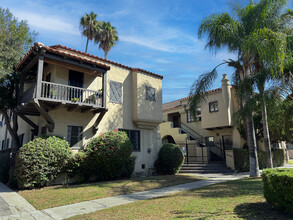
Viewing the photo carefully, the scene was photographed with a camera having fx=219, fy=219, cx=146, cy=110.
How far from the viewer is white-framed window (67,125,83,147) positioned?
1252cm

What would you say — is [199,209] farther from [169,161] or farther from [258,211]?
[169,161]

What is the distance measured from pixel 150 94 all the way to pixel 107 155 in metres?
6.20

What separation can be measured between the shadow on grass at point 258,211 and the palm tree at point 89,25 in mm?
23805

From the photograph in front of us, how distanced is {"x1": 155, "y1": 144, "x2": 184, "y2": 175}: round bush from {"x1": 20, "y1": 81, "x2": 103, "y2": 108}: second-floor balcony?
6.18 meters

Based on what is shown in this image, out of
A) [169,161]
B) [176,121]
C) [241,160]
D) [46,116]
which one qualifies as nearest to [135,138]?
[169,161]

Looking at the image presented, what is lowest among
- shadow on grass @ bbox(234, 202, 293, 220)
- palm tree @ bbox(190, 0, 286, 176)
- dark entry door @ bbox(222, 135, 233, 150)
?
shadow on grass @ bbox(234, 202, 293, 220)

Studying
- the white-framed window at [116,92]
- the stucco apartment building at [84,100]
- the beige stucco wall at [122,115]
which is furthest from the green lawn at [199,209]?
the white-framed window at [116,92]

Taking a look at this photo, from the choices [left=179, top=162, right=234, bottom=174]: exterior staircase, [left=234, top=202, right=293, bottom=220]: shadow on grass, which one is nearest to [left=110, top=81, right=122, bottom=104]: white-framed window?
[left=179, top=162, right=234, bottom=174]: exterior staircase

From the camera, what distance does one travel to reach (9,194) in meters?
9.65

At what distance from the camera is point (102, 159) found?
1221cm

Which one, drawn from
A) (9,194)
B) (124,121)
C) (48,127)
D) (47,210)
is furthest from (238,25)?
(9,194)

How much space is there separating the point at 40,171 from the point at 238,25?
1319 cm

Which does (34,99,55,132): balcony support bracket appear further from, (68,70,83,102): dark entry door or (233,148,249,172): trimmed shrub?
(233,148,249,172): trimmed shrub

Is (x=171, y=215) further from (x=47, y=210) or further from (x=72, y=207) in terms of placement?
(x=47, y=210)
